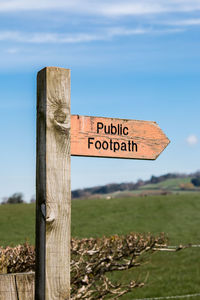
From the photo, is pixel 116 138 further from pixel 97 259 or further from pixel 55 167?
pixel 97 259

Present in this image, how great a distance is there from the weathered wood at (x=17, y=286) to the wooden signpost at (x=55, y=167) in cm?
12

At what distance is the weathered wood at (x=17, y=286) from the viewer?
127 inches

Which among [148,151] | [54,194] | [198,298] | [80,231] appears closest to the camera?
[54,194]

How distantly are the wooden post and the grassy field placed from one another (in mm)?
7563

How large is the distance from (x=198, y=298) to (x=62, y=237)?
812cm

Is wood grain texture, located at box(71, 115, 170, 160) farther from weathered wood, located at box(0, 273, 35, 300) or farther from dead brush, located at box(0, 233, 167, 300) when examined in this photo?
dead brush, located at box(0, 233, 167, 300)

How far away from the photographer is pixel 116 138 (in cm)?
366

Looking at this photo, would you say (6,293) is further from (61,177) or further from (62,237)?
(61,177)

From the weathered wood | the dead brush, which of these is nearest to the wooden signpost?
the weathered wood

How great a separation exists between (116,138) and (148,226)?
1277 centimetres

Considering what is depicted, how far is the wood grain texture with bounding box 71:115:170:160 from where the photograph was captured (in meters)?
3.44

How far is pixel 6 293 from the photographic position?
323cm

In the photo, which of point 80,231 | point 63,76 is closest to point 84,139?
point 63,76

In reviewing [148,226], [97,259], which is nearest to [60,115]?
[97,259]
